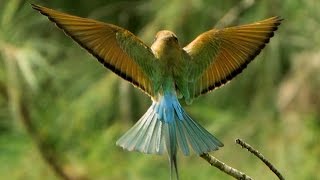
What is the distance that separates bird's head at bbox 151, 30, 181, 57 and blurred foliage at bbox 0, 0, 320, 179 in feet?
3.22

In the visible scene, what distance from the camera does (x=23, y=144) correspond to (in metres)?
2.39

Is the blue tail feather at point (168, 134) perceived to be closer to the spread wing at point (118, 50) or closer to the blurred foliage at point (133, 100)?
the spread wing at point (118, 50)

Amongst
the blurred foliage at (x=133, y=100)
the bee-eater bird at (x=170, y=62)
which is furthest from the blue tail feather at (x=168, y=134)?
the blurred foliage at (x=133, y=100)

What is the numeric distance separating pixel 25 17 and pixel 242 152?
0.69 meters

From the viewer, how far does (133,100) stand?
2914 millimetres

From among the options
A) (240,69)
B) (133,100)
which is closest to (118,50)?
(240,69)

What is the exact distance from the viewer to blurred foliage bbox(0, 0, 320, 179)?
7.81ft

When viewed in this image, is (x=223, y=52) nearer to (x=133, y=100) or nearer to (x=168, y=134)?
(x=168, y=134)

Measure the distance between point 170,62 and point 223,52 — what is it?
0.29 ft

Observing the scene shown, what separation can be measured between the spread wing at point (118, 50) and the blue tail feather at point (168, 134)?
49mm

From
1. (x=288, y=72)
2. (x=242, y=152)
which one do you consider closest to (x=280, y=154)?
(x=242, y=152)

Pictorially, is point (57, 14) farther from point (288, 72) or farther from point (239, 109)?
point (288, 72)

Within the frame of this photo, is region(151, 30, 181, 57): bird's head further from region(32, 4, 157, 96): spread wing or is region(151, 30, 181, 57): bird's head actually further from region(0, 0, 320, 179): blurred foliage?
region(0, 0, 320, 179): blurred foliage

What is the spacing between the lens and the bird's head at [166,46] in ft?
4.27
